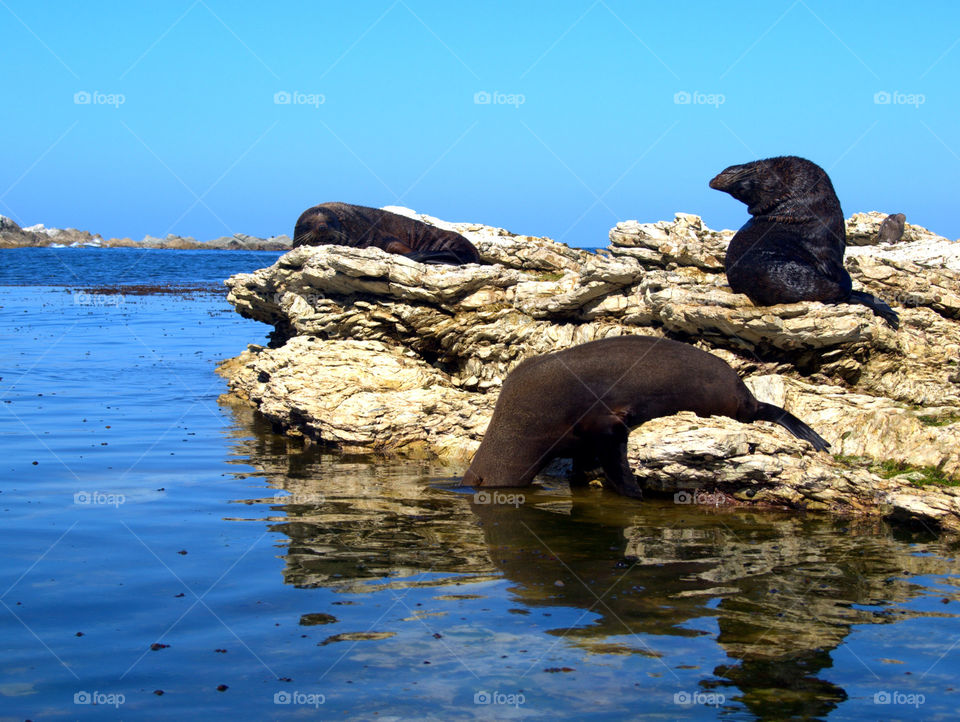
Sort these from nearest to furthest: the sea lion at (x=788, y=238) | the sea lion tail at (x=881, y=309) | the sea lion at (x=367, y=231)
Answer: the sea lion at (x=788, y=238) → the sea lion tail at (x=881, y=309) → the sea lion at (x=367, y=231)

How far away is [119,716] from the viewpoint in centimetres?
484

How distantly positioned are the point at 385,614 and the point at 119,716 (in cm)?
191

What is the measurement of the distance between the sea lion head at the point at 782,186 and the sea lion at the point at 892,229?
1040 centimetres

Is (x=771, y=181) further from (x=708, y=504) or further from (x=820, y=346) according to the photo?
(x=708, y=504)

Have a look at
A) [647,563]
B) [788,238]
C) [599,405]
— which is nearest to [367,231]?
[788,238]

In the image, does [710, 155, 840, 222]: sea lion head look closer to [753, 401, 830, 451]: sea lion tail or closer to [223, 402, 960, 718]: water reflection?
[753, 401, 830, 451]: sea lion tail

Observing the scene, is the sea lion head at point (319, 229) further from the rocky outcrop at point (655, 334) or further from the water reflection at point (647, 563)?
the water reflection at point (647, 563)

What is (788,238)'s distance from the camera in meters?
12.5

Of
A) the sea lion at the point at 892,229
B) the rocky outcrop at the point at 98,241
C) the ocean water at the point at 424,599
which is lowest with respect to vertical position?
the ocean water at the point at 424,599

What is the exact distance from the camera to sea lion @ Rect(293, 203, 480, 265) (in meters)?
17.7

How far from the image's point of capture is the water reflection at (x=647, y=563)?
19.0ft

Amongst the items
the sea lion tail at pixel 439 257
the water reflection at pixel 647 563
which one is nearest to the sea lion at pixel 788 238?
the water reflection at pixel 647 563

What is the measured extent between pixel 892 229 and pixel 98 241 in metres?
129

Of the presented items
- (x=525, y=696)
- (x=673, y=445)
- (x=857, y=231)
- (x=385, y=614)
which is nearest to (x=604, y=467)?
(x=673, y=445)
